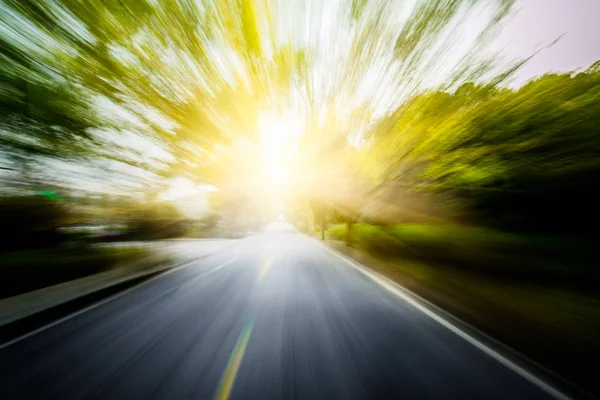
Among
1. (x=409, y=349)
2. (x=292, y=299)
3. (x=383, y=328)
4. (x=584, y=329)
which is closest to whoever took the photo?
(x=409, y=349)

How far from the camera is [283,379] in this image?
8.49 ft

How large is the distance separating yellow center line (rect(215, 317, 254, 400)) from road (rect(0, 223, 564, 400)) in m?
0.01

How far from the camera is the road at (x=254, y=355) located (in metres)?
2.43

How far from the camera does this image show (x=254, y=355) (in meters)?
3.03

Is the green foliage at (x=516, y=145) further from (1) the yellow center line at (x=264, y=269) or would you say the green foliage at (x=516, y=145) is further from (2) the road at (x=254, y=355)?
(1) the yellow center line at (x=264, y=269)

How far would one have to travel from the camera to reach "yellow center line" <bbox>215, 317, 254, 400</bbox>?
240 centimetres

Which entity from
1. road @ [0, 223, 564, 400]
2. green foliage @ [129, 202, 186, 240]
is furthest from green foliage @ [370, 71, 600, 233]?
green foliage @ [129, 202, 186, 240]

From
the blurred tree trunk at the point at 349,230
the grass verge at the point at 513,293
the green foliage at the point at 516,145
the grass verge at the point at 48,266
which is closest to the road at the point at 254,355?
the grass verge at the point at 513,293

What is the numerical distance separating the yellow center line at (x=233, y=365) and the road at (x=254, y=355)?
0.01m

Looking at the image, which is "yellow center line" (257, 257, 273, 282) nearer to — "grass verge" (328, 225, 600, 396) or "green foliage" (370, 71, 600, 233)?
"grass verge" (328, 225, 600, 396)

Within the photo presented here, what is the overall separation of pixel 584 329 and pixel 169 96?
27.7ft

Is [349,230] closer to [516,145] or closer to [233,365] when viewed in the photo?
[516,145]

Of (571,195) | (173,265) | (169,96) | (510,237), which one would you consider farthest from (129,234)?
(571,195)

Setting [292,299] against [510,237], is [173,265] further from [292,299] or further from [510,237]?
[510,237]
